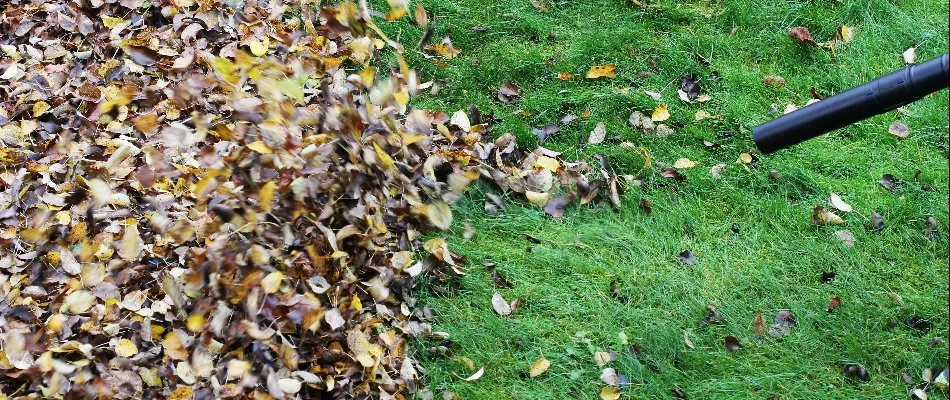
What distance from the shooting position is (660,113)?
3.49m

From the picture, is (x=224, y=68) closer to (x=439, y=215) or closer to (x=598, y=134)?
(x=439, y=215)

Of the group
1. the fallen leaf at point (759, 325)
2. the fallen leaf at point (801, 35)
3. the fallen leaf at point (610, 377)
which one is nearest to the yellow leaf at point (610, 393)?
the fallen leaf at point (610, 377)

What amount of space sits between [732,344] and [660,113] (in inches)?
46.9

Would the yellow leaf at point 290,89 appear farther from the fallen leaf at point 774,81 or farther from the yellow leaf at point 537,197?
the fallen leaf at point 774,81

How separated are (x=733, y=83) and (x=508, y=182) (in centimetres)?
117

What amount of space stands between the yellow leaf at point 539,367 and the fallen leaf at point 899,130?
1.80 meters

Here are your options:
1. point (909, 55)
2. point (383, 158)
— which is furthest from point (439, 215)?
point (909, 55)

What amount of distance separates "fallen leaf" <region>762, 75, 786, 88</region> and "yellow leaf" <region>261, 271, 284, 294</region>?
7.69 ft

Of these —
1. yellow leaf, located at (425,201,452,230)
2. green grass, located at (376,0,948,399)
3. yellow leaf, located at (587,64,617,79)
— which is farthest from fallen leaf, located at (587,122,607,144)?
yellow leaf, located at (425,201,452,230)

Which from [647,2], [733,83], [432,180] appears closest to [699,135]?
[733,83]

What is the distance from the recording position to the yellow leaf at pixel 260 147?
8.13 ft

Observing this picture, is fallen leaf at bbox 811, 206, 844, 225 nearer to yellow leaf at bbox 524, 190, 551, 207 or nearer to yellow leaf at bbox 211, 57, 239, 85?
yellow leaf at bbox 524, 190, 551, 207

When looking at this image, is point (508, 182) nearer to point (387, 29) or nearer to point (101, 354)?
point (387, 29)

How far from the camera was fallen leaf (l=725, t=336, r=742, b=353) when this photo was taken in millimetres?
2660
